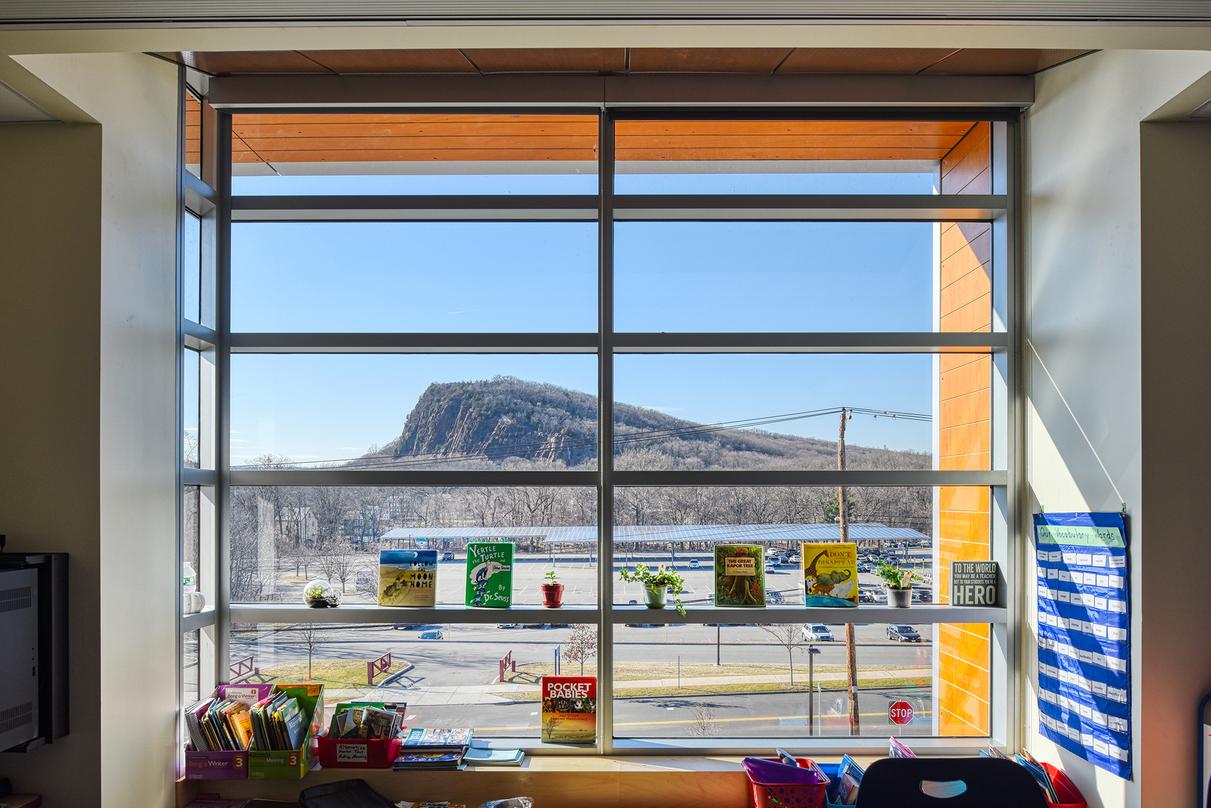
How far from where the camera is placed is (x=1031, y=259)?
361cm

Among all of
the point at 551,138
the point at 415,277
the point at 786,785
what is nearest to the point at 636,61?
the point at 551,138

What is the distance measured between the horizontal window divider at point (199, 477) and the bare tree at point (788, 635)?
89.8 inches

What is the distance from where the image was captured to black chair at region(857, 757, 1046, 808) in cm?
205

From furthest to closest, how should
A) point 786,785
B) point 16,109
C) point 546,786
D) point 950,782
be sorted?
point 546,786, point 786,785, point 16,109, point 950,782

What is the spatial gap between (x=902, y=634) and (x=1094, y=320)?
1.44m

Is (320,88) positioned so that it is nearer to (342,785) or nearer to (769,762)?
(342,785)

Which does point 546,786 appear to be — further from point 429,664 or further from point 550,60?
point 550,60

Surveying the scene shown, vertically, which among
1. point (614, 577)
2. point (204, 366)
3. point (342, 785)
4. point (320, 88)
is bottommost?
point (342, 785)

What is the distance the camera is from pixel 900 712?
3.64 meters

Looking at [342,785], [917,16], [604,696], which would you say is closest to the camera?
[917,16]

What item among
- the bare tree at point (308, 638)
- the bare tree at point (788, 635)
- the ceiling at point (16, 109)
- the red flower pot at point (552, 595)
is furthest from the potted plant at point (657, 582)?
the ceiling at point (16, 109)

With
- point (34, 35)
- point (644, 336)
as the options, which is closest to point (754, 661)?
point (644, 336)

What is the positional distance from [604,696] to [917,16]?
2635 millimetres

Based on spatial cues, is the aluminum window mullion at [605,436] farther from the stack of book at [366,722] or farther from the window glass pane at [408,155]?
the stack of book at [366,722]
